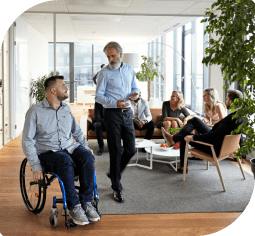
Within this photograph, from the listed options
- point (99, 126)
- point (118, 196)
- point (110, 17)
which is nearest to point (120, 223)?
point (118, 196)

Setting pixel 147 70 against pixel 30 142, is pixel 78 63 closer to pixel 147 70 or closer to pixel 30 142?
pixel 147 70

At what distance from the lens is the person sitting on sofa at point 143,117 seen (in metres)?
6.30

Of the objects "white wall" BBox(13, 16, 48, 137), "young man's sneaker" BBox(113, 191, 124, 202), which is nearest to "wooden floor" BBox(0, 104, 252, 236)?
"young man's sneaker" BBox(113, 191, 124, 202)

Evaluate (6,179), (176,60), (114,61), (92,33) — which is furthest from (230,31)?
(176,60)

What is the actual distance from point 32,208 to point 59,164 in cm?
74

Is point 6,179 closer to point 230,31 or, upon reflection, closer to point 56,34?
point 230,31

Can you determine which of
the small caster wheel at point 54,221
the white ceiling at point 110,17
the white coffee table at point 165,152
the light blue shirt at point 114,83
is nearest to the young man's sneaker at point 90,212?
the small caster wheel at point 54,221

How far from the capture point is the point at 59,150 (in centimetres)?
320

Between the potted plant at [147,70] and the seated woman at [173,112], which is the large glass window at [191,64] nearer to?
the potted plant at [147,70]

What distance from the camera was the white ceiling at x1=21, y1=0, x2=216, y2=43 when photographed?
6.66 meters

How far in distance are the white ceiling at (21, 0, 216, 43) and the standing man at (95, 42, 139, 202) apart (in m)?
3.06

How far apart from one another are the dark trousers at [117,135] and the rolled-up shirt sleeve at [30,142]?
886 mm

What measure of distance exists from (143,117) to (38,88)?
292 cm

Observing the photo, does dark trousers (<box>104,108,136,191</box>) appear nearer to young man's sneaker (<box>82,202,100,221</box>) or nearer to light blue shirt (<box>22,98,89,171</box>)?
light blue shirt (<box>22,98,89,171</box>)
